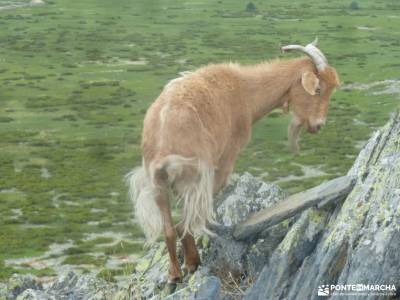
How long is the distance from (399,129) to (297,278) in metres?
Result: 2.32

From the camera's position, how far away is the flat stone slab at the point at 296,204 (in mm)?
10562

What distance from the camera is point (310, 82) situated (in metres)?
14.0

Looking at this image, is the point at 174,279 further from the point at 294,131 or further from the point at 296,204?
the point at 294,131

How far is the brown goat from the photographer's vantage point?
39.3 ft

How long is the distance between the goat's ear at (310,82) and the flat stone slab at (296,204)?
260 centimetres

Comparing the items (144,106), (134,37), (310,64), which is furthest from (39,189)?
(134,37)

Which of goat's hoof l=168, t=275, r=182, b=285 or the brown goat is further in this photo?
goat's hoof l=168, t=275, r=182, b=285

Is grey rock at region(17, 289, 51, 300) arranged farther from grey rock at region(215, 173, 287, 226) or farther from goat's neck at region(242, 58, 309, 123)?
goat's neck at region(242, 58, 309, 123)

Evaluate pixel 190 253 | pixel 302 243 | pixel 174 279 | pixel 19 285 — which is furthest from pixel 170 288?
pixel 19 285

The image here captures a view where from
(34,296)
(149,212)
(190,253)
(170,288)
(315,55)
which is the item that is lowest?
(34,296)

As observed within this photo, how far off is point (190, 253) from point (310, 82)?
144 inches

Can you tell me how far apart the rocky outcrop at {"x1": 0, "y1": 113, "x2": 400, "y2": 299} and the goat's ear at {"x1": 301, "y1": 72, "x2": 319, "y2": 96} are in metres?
1.82

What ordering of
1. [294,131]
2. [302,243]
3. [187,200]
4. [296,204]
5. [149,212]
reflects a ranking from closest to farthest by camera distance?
[302,243]
[296,204]
[187,200]
[149,212]
[294,131]

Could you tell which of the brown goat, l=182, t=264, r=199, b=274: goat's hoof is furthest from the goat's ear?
l=182, t=264, r=199, b=274: goat's hoof
